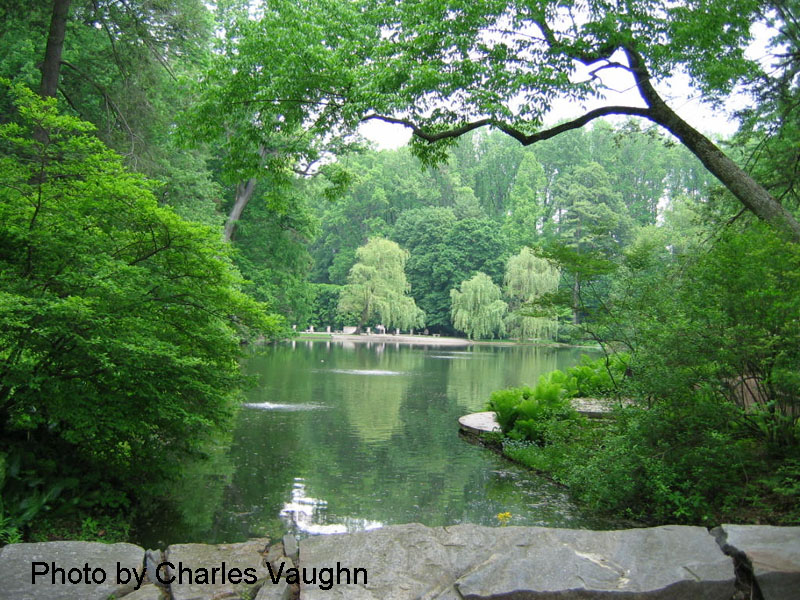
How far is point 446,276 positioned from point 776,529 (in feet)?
174

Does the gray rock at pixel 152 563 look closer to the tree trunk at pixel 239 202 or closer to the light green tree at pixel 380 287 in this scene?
the tree trunk at pixel 239 202

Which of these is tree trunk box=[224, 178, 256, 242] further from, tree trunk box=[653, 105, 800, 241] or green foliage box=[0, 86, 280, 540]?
tree trunk box=[653, 105, 800, 241]

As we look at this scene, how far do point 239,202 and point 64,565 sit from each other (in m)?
21.1

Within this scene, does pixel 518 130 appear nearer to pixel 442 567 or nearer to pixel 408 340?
pixel 442 567

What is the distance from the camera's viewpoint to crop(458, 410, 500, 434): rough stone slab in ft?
37.5

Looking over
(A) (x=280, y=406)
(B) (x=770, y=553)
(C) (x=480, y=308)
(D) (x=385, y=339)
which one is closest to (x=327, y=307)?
(D) (x=385, y=339)

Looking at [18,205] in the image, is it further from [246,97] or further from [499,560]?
[499,560]

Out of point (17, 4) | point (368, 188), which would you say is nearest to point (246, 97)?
point (17, 4)

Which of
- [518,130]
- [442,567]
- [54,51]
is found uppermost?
[54,51]

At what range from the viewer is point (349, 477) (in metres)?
8.53

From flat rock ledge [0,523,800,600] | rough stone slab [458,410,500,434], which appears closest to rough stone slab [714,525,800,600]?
flat rock ledge [0,523,800,600]

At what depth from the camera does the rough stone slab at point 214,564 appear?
3773mm

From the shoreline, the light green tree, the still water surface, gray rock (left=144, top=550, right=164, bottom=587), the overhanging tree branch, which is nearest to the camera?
gray rock (left=144, top=550, right=164, bottom=587)

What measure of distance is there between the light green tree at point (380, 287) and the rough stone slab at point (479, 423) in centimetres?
3258
